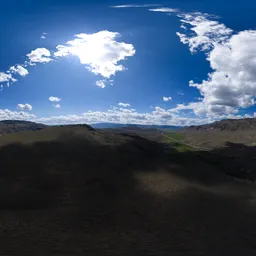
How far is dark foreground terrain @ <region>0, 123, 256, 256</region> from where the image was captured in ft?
68.6

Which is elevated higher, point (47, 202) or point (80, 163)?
point (80, 163)

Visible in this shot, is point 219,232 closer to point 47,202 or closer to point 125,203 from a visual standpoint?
point 125,203

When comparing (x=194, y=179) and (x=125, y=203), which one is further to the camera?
(x=194, y=179)

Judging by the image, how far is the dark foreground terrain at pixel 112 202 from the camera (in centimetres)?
2092

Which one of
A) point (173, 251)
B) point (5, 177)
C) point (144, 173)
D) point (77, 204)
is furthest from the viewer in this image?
point (144, 173)

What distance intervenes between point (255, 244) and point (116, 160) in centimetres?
2599

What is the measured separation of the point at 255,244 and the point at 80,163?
84.8 ft

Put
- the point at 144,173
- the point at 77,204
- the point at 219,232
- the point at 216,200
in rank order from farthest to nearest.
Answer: the point at 144,173
the point at 216,200
the point at 77,204
the point at 219,232

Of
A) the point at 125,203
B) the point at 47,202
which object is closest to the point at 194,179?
the point at 125,203

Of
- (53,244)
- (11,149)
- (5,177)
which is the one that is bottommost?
(53,244)

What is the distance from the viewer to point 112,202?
30.9 metres

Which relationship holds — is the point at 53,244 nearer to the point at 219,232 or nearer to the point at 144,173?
the point at 219,232

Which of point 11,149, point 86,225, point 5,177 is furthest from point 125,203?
point 11,149

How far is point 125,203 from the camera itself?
3069 centimetres
